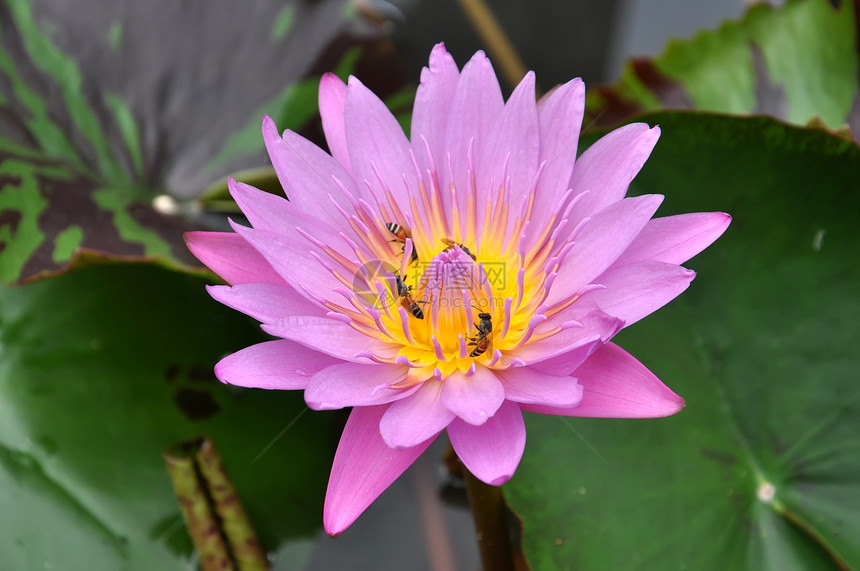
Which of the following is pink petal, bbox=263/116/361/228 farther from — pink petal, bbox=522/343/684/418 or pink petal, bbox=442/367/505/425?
pink petal, bbox=522/343/684/418

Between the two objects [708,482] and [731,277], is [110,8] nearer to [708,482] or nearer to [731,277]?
[731,277]

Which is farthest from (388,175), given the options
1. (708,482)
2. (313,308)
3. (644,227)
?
(708,482)

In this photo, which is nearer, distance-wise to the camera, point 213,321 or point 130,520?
point 130,520

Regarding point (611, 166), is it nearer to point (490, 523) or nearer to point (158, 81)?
point (490, 523)

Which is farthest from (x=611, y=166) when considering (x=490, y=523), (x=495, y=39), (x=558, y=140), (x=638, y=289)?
(x=495, y=39)

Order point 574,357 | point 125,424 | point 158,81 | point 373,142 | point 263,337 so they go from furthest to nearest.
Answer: point 158,81, point 263,337, point 125,424, point 373,142, point 574,357

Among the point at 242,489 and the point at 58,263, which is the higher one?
the point at 58,263
